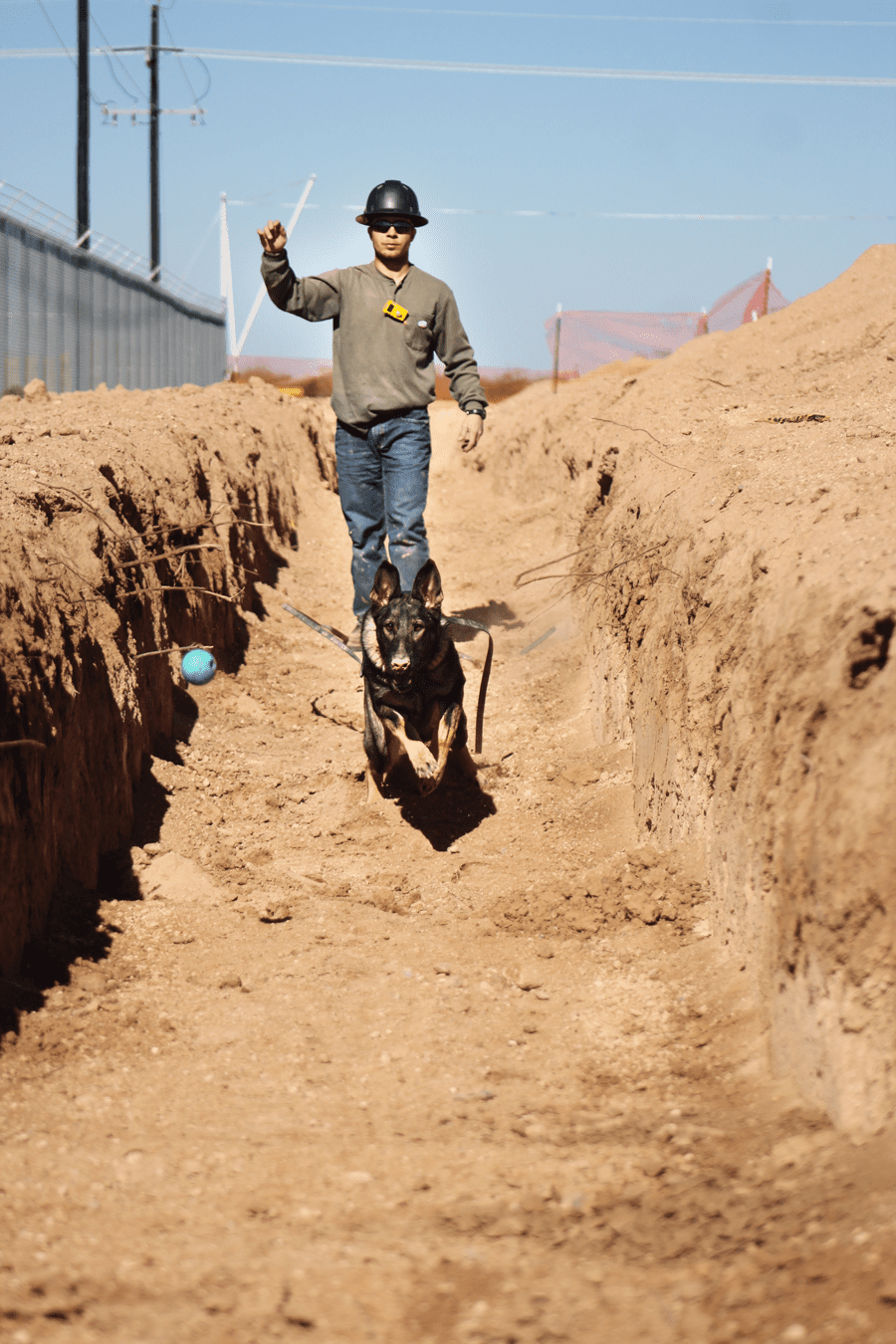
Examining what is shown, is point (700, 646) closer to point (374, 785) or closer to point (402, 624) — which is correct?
point (402, 624)

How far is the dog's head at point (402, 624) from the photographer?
5059 millimetres

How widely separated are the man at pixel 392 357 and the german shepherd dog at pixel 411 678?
1.18m

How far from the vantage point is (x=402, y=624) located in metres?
5.11

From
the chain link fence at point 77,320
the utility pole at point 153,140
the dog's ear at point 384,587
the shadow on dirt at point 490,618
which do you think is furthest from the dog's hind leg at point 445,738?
the utility pole at point 153,140

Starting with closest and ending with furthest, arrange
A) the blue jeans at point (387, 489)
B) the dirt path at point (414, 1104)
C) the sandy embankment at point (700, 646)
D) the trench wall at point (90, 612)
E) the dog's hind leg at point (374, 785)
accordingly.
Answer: the dirt path at point (414, 1104), the sandy embankment at point (700, 646), the trench wall at point (90, 612), the dog's hind leg at point (374, 785), the blue jeans at point (387, 489)

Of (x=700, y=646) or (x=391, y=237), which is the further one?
(x=391, y=237)

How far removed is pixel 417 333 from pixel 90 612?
2.95m

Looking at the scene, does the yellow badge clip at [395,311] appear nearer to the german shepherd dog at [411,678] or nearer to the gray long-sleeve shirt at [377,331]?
the gray long-sleeve shirt at [377,331]

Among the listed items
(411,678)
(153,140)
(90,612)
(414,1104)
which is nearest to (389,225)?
(411,678)

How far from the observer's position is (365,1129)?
2.96m

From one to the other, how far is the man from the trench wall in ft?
3.92

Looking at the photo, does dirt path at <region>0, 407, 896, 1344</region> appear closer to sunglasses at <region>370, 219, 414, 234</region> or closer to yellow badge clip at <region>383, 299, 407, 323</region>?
yellow badge clip at <region>383, 299, 407, 323</region>

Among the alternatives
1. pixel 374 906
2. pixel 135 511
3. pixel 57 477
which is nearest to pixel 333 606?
pixel 135 511

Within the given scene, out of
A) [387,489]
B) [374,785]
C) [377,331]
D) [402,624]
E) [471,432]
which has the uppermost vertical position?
[377,331]
